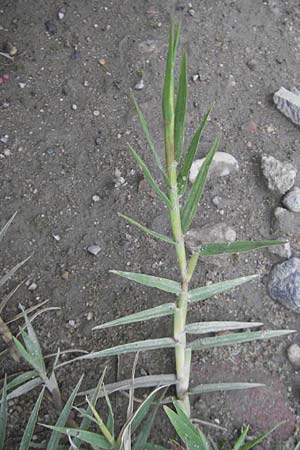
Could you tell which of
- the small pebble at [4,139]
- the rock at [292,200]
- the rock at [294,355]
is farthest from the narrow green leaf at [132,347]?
the small pebble at [4,139]

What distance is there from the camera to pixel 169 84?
25.7 inches

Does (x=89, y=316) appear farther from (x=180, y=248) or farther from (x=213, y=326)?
(x=180, y=248)

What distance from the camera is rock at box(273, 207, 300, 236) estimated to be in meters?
1.37

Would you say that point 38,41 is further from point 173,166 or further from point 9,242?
point 173,166

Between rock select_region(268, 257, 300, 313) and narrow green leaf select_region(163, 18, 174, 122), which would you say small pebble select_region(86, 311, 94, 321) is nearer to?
rock select_region(268, 257, 300, 313)

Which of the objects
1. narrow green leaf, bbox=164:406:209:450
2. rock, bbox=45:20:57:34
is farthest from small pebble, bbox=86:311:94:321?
rock, bbox=45:20:57:34

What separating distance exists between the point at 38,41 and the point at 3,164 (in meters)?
0.47

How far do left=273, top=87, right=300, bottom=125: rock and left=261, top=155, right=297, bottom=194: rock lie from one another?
177mm

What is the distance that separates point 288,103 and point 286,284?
0.56m

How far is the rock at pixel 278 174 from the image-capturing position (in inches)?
55.6

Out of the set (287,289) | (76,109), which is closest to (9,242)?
(76,109)

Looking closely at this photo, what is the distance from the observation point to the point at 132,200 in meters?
1.43

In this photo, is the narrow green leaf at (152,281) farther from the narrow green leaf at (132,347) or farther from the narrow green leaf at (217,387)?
the narrow green leaf at (217,387)

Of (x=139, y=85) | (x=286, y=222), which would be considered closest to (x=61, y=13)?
(x=139, y=85)
